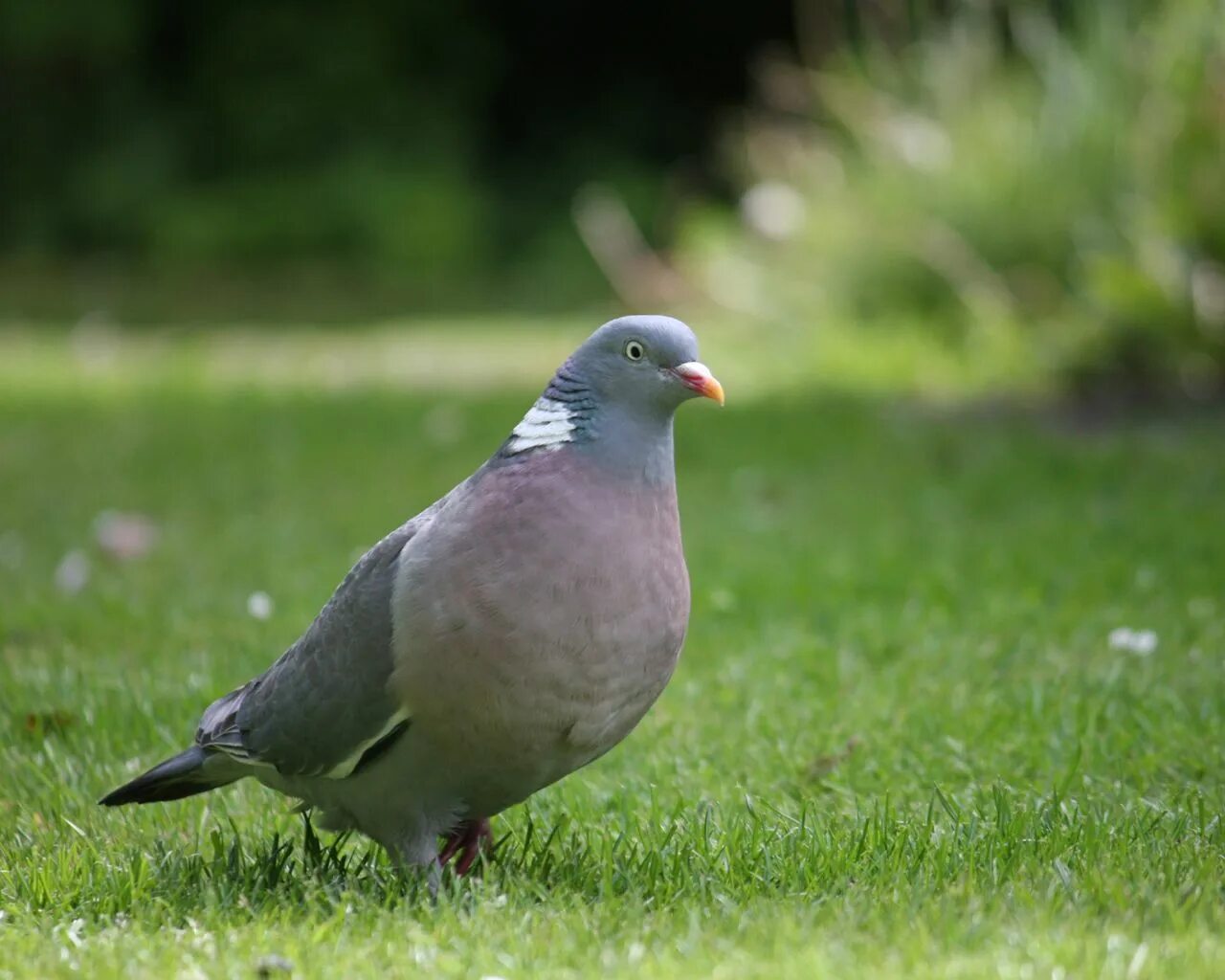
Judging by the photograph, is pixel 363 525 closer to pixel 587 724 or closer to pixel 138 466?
pixel 138 466

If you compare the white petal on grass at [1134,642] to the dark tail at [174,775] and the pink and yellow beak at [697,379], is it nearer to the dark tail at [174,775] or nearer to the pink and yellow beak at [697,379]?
the pink and yellow beak at [697,379]

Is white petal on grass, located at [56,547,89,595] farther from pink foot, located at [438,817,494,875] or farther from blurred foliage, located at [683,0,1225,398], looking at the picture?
blurred foliage, located at [683,0,1225,398]

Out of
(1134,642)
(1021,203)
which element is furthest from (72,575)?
(1021,203)

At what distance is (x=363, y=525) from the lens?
18.8 feet

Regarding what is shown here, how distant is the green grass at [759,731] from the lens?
2.43 m

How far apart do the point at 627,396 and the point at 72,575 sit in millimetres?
2807

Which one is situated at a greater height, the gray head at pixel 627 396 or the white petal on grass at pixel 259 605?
the gray head at pixel 627 396

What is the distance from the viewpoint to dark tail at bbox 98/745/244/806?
9.71 ft

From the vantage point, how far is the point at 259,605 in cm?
437

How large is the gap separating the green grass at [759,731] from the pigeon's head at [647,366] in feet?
2.39

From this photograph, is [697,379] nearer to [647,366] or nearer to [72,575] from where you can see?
[647,366]

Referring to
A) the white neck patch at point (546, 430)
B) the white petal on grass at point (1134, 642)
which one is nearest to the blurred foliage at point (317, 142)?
the white petal on grass at point (1134, 642)

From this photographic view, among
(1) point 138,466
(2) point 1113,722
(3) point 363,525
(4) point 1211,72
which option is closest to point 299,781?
(2) point 1113,722

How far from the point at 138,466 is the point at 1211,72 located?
4.59 m
